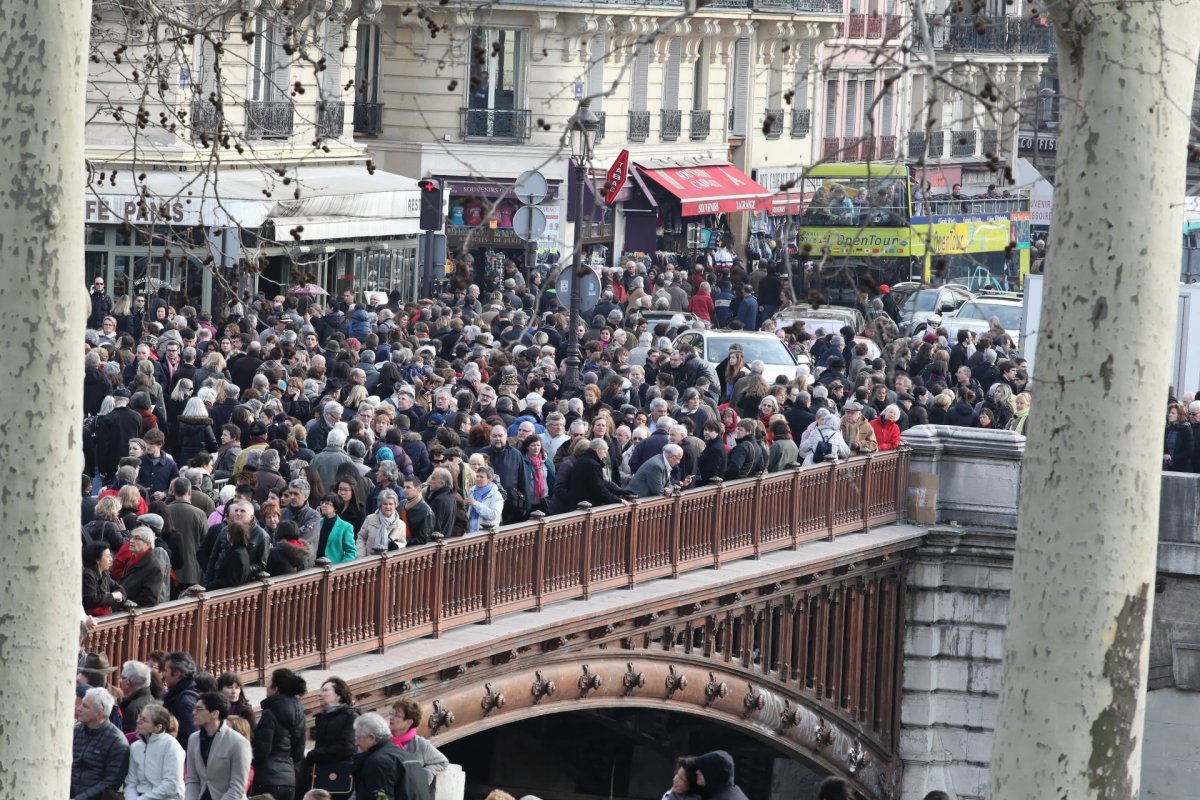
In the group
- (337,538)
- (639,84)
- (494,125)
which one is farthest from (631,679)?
(639,84)

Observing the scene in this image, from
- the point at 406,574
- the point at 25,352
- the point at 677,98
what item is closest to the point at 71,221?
the point at 25,352

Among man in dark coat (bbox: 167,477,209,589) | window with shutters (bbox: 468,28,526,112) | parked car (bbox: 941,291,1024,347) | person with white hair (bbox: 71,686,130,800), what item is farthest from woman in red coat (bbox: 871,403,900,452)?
window with shutters (bbox: 468,28,526,112)

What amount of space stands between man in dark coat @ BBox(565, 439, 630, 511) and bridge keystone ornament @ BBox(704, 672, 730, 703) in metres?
3.82

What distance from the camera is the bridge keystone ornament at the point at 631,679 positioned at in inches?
852

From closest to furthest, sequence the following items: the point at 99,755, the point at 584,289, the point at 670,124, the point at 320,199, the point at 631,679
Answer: the point at 99,755
the point at 631,679
the point at 584,289
the point at 320,199
the point at 670,124

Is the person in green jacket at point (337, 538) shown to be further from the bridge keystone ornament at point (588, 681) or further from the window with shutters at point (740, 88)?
the window with shutters at point (740, 88)

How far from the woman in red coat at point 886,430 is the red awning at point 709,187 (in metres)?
25.1

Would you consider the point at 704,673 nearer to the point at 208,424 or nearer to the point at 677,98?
the point at 208,424

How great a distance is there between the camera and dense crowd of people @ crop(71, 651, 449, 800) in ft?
39.3

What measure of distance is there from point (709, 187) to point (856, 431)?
93.3ft

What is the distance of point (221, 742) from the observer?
12.3m

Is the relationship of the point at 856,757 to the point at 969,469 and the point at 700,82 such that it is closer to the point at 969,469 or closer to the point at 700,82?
the point at 969,469

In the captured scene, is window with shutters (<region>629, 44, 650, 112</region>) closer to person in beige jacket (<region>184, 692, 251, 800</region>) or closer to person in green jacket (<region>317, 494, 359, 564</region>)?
person in green jacket (<region>317, 494, 359, 564</region>)

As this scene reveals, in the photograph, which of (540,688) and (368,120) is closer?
(540,688)
